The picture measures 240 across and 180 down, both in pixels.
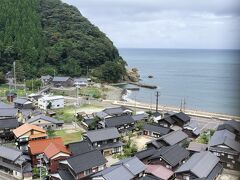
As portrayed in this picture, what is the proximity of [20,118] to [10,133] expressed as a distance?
14.8ft

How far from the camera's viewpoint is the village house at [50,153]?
49.2 ft

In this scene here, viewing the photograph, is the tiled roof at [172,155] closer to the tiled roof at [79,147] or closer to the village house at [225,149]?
the village house at [225,149]

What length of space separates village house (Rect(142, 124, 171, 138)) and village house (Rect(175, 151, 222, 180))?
16.6 ft

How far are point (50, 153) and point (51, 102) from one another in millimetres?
13557

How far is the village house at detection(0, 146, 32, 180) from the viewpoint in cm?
1455

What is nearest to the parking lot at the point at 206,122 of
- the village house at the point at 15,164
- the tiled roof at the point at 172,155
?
the tiled roof at the point at 172,155

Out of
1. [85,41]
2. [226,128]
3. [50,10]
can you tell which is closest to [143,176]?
[226,128]

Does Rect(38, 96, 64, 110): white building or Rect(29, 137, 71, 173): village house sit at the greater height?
Rect(38, 96, 64, 110): white building

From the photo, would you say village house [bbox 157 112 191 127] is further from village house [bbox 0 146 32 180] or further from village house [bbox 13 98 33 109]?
village house [bbox 13 98 33 109]

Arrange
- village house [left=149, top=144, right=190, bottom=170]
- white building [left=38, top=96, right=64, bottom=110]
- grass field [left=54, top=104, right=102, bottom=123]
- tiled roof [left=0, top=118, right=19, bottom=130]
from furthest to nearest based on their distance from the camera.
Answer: white building [left=38, top=96, right=64, bottom=110], grass field [left=54, top=104, right=102, bottom=123], tiled roof [left=0, top=118, right=19, bottom=130], village house [left=149, top=144, right=190, bottom=170]

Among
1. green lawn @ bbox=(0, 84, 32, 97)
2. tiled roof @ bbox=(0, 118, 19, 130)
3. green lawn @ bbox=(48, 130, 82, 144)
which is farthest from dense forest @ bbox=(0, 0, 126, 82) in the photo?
green lawn @ bbox=(48, 130, 82, 144)

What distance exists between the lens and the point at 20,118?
24109 millimetres

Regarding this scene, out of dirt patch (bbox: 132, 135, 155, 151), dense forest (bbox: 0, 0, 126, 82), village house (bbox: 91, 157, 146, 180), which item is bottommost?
dirt patch (bbox: 132, 135, 155, 151)

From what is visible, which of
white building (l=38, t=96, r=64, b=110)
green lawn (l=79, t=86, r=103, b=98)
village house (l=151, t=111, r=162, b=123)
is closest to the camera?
village house (l=151, t=111, r=162, b=123)
